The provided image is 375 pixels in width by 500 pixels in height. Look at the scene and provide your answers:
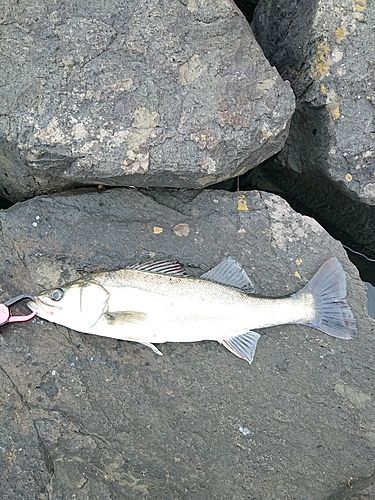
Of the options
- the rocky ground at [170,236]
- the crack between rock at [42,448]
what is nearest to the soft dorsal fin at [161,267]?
the rocky ground at [170,236]

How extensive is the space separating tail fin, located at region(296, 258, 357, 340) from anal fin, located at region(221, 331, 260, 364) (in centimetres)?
34

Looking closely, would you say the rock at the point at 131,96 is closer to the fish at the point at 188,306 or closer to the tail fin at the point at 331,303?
the fish at the point at 188,306

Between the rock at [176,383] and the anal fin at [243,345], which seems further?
the anal fin at [243,345]

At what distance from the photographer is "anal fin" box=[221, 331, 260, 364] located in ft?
11.7

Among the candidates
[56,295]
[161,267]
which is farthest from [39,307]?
[161,267]

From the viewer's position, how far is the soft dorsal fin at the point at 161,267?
362cm

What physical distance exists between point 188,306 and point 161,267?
0.87 feet

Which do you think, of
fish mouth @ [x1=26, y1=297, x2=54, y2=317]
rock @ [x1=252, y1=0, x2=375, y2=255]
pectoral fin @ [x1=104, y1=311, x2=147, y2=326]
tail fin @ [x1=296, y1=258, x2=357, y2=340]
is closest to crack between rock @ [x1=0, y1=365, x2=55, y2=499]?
fish mouth @ [x1=26, y1=297, x2=54, y2=317]

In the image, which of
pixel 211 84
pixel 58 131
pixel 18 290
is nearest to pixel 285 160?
pixel 211 84

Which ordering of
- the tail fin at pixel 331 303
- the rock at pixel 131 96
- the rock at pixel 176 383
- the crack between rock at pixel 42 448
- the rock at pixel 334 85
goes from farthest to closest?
1. the rock at pixel 334 85
2. the tail fin at pixel 331 303
3. the rock at pixel 131 96
4. the rock at pixel 176 383
5. the crack between rock at pixel 42 448

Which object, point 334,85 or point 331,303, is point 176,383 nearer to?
point 331,303

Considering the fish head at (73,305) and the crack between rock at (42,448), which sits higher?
the fish head at (73,305)

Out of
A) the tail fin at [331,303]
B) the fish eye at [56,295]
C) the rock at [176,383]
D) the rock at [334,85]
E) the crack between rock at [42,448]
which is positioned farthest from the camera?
the rock at [334,85]

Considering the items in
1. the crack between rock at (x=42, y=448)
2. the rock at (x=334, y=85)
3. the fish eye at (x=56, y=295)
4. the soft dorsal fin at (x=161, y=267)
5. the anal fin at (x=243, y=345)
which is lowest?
the crack between rock at (x=42, y=448)
